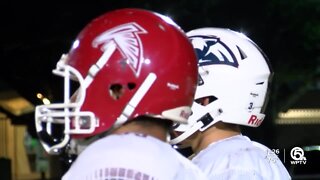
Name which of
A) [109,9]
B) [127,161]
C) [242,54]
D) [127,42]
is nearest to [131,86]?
[127,42]

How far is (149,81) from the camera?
1.82 meters

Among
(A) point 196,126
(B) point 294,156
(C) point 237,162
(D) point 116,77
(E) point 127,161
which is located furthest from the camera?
(B) point 294,156

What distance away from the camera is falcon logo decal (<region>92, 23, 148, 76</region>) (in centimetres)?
181

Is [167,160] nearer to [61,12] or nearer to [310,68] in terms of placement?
[61,12]

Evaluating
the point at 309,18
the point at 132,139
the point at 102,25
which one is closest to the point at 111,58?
the point at 102,25

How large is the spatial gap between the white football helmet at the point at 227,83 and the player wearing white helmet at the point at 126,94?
2.58 ft

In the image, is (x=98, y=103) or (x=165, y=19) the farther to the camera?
(x=165, y=19)

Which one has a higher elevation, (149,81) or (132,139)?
(149,81)

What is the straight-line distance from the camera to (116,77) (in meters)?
1.81

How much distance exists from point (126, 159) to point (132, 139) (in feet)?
0.22

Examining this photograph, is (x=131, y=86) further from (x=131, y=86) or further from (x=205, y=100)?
(x=205, y=100)

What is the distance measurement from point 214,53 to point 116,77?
991 millimetres

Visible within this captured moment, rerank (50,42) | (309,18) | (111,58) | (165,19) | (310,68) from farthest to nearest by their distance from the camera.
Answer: (310,68), (309,18), (50,42), (165,19), (111,58)

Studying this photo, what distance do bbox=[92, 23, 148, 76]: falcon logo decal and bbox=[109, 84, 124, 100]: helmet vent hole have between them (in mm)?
61
